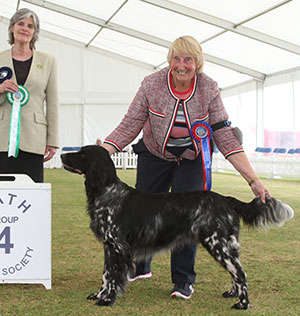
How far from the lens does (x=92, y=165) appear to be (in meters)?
2.64

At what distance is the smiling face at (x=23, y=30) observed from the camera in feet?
10.0

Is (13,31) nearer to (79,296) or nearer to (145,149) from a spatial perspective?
(145,149)

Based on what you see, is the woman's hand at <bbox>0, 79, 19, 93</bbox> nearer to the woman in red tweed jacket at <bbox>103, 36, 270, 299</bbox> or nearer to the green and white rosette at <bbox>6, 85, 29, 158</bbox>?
the green and white rosette at <bbox>6, 85, 29, 158</bbox>

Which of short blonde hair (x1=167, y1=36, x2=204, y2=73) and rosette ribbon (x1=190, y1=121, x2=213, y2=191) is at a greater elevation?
short blonde hair (x1=167, y1=36, x2=204, y2=73)

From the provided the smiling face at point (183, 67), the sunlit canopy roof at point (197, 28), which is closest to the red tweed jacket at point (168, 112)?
the smiling face at point (183, 67)

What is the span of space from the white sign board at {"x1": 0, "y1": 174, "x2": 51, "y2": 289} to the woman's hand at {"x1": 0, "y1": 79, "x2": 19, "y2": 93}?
2.01 ft

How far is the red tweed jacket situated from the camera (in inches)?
112

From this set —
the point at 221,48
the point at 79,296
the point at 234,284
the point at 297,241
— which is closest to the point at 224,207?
the point at 234,284

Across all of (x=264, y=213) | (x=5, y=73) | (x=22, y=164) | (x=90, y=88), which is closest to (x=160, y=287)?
(x=264, y=213)

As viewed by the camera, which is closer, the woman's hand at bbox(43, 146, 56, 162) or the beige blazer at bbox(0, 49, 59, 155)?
the beige blazer at bbox(0, 49, 59, 155)

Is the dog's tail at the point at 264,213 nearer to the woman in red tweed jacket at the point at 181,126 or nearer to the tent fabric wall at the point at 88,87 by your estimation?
the woman in red tweed jacket at the point at 181,126

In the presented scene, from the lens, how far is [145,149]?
312 cm

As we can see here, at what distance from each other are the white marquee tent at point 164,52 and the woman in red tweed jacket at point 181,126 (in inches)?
370

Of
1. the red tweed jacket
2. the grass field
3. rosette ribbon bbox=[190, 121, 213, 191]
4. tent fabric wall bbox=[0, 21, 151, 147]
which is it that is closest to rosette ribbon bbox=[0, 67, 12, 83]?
the red tweed jacket
